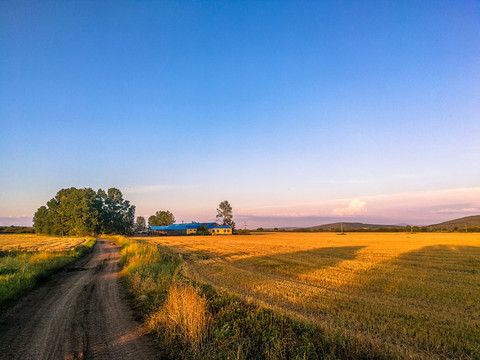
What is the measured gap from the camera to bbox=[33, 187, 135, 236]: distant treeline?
285ft

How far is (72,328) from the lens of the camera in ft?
24.8

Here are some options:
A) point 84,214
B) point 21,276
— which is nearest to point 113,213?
point 84,214

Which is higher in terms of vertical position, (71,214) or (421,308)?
(71,214)

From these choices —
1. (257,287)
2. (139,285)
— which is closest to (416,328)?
(257,287)

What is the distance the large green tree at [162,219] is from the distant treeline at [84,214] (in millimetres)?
61717

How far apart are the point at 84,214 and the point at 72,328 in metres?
91.5

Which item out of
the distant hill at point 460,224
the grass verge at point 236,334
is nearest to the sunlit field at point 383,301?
the grass verge at point 236,334

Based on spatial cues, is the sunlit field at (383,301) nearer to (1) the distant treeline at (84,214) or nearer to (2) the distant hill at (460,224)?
(1) the distant treeline at (84,214)

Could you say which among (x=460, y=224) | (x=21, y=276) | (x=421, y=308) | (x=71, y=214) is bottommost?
(x=460, y=224)

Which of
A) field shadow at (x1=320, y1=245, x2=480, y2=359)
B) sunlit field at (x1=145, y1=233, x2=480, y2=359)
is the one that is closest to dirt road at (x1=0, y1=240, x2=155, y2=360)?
sunlit field at (x1=145, y1=233, x2=480, y2=359)

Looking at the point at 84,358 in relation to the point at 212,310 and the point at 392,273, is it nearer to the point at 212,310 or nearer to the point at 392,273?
the point at 212,310

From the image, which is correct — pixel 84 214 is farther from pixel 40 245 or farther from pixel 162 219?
pixel 162 219

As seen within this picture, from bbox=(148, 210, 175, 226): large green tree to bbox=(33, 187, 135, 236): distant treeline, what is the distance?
6172cm

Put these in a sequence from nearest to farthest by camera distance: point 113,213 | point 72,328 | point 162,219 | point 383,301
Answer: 1. point 72,328
2. point 383,301
3. point 113,213
4. point 162,219
